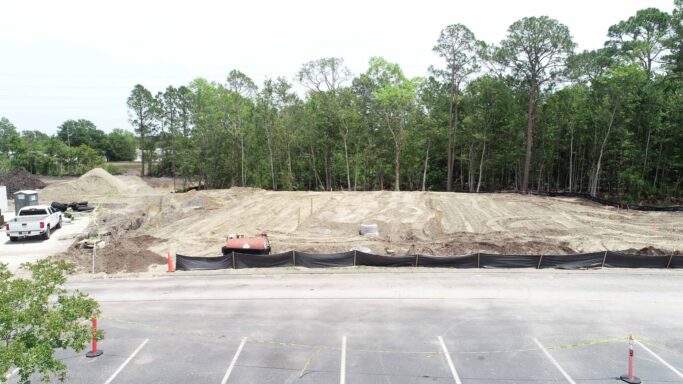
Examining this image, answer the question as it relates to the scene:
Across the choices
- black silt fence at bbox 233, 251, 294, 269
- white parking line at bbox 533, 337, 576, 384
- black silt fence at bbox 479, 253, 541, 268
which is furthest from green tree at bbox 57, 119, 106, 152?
white parking line at bbox 533, 337, 576, 384

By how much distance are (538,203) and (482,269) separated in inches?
875

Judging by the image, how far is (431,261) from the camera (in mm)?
24375

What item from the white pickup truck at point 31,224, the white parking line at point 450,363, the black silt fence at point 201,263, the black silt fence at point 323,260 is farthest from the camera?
the white pickup truck at point 31,224

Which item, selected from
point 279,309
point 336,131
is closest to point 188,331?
point 279,309

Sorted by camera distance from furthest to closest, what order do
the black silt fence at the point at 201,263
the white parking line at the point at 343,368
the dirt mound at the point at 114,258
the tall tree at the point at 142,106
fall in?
1. the tall tree at the point at 142,106
2. the dirt mound at the point at 114,258
3. the black silt fence at the point at 201,263
4. the white parking line at the point at 343,368

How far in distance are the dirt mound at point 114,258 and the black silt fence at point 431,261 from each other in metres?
2.74

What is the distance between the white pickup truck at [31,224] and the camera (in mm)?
28609

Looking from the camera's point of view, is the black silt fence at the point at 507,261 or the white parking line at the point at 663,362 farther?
the black silt fence at the point at 507,261

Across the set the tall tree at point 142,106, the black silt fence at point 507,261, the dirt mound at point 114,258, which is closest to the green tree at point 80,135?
the tall tree at point 142,106

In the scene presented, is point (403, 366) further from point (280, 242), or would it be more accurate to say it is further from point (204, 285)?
point (280, 242)

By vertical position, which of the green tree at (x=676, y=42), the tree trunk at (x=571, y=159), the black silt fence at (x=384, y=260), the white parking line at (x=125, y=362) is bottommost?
the white parking line at (x=125, y=362)

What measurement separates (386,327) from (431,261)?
9148 millimetres

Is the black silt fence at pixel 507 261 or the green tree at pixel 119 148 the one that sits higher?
the green tree at pixel 119 148

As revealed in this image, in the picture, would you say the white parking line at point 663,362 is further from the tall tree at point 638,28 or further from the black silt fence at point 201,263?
the tall tree at point 638,28
